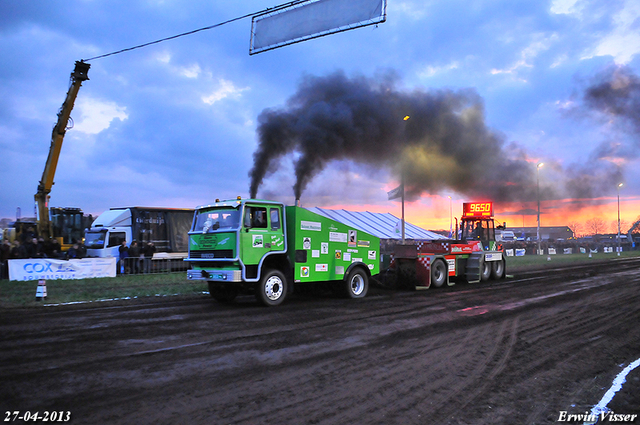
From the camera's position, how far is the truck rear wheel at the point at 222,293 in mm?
11250

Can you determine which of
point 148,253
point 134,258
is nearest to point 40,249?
point 134,258

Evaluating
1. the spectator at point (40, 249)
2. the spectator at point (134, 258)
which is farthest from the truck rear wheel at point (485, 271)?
the spectator at point (40, 249)

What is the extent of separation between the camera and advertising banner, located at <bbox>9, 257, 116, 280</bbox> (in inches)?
639

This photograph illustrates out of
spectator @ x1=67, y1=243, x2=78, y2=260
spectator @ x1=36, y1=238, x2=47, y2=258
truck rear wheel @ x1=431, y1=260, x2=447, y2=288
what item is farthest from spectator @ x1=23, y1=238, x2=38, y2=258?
truck rear wheel @ x1=431, y1=260, x2=447, y2=288

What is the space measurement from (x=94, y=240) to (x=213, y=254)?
1367 centimetres

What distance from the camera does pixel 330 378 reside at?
5035 mm

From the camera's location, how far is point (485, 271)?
57.8ft

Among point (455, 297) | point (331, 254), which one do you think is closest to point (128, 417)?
point (331, 254)

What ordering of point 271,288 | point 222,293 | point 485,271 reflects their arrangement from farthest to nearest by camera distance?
point 485,271 < point 222,293 < point 271,288

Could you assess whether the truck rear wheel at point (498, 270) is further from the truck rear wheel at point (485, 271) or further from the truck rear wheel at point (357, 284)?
the truck rear wheel at point (357, 284)

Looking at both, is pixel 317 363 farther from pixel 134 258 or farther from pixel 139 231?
pixel 139 231

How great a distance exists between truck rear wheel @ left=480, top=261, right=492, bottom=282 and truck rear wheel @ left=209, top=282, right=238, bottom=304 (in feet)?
34.2

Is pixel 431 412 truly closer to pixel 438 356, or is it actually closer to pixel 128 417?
pixel 438 356

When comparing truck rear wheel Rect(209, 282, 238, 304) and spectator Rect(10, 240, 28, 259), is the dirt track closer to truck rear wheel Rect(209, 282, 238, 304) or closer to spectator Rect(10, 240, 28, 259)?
truck rear wheel Rect(209, 282, 238, 304)
